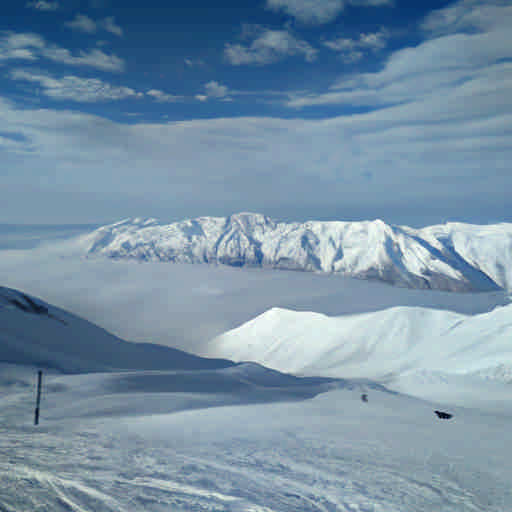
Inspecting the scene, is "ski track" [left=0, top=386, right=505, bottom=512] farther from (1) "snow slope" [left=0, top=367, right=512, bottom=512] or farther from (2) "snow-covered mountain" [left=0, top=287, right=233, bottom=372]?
(2) "snow-covered mountain" [left=0, top=287, right=233, bottom=372]

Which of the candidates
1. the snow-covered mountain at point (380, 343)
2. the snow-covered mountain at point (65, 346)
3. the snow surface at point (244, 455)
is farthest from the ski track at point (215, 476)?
the snow-covered mountain at point (65, 346)

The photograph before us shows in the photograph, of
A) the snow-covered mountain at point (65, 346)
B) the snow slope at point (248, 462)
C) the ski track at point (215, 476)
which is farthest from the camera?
the snow-covered mountain at point (65, 346)

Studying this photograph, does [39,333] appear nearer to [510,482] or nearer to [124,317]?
[510,482]

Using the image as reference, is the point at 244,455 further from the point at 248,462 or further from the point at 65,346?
the point at 65,346

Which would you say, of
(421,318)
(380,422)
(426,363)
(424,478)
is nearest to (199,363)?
(426,363)

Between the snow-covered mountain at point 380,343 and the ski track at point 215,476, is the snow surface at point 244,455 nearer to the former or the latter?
the ski track at point 215,476

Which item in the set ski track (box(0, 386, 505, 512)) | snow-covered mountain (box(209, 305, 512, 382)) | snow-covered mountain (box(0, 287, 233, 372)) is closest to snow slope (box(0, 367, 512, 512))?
ski track (box(0, 386, 505, 512))
